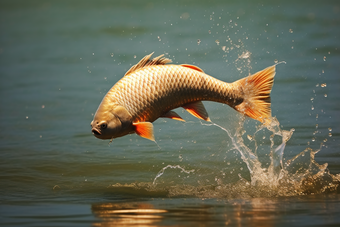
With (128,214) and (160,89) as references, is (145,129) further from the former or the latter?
(128,214)

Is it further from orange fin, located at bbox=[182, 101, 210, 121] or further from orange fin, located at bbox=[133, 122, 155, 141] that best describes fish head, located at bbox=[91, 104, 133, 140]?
orange fin, located at bbox=[182, 101, 210, 121]

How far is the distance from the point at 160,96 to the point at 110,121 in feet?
1.26

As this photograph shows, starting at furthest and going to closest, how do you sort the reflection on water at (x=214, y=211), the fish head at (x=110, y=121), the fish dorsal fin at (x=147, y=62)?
the fish dorsal fin at (x=147, y=62) → the fish head at (x=110, y=121) → the reflection on water at (x=214, y=211)

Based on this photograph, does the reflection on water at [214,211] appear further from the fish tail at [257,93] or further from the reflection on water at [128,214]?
the fish tail at [257,93]

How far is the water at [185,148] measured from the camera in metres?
3.56

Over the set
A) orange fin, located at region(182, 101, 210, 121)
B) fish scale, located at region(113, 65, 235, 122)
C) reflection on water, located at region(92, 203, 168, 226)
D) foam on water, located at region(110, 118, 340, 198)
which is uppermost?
fish scale, located at region(113, 65, 235, 122)

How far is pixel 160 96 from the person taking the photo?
144 inches

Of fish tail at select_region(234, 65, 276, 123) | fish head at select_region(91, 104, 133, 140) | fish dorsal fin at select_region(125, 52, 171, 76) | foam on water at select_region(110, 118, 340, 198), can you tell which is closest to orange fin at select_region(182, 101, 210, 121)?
fish tail at select_region(234, 65, 276, 123)

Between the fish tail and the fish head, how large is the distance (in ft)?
2.83

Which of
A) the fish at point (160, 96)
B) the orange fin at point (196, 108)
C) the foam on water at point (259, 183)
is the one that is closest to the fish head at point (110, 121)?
the fish at point (160, 96)

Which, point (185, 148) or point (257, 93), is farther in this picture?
point (185, 148)

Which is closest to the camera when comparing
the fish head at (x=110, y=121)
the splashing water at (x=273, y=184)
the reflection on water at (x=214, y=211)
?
the reflection on water at (x=214, y=211)

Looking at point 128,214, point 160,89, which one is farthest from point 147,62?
point 128,214

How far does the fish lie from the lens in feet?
11.7
